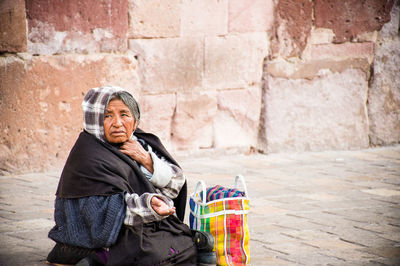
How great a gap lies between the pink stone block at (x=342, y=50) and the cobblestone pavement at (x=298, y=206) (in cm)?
110

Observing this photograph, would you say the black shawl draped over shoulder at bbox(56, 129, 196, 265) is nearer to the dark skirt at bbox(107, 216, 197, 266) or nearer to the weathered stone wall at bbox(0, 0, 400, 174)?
the dark skirt at bbox(107, 216, 197, 266)

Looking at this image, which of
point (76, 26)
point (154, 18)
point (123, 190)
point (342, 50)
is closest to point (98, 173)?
point (123, 190)

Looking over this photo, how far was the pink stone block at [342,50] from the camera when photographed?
7.34m

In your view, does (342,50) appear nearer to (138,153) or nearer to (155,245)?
(138,153)

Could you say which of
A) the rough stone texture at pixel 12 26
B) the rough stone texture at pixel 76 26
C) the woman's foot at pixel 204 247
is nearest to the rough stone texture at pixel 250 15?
the rough stone texture at pixel 76 26

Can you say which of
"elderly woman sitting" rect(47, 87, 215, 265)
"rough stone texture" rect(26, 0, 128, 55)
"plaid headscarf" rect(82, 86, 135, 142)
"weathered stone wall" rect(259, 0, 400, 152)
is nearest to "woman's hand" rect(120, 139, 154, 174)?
"elderly woman sitting" rect(47, 87, 215, 265)

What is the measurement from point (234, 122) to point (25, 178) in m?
2.36

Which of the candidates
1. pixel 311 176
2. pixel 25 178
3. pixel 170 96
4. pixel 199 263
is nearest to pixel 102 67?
pixel 170 96

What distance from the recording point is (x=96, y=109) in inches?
131

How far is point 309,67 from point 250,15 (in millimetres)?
903

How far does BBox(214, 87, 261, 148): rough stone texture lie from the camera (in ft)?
22.9

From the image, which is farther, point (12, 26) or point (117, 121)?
point (12, 26)

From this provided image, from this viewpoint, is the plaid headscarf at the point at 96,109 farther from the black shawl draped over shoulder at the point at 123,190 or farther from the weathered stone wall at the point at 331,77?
the weathered stone wall at the point at 331,77

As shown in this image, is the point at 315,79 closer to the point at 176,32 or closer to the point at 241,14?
the point at 241,14
